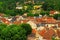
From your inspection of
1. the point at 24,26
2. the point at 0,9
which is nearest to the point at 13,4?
the point at 0,9

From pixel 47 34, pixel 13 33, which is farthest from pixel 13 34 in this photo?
pixel 47 34

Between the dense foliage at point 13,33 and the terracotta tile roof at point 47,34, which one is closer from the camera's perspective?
the dense foliage at point 13,33

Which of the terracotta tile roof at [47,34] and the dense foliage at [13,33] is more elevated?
the dense foliage at [13,33]

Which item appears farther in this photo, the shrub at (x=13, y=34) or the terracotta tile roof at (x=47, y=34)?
the terracotta tile roof at (x=47, y=34)

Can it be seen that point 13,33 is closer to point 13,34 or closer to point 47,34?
point 13,34

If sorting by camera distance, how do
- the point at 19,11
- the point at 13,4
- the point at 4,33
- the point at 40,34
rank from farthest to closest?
1. the point at 13,4
2. the point at 19,11
3. the point at 40,34
4. the point at 4,33

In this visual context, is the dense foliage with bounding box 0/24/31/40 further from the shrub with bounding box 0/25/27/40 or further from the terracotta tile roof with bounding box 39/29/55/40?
the terracotta tile roof with bounding box 39/29/55/40

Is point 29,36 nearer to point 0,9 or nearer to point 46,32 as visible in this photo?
point 46,32

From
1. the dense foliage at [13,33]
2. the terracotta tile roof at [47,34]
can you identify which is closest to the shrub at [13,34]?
the dense foliage at [13,33]

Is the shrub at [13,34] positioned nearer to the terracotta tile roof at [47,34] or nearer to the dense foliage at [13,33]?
the dense foliage at [13,33]

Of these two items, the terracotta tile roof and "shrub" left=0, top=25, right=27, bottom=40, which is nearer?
"shrub" left=0, top=25, right=27, bottom=40

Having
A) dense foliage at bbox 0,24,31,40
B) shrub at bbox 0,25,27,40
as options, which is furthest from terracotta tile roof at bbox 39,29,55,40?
shrub at bbox 0,25,27,40
